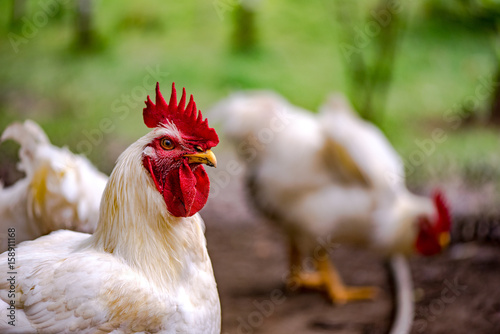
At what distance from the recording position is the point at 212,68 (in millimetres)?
6137

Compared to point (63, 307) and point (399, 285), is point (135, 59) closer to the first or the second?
point (399, 285)

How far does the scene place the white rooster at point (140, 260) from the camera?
69.6 inches

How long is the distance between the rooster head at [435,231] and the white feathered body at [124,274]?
2248 millimetres

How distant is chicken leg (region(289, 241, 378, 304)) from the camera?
13.4 ft

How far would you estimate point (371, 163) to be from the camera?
3.71m

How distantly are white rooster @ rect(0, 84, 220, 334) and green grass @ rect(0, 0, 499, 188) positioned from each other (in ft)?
11.4

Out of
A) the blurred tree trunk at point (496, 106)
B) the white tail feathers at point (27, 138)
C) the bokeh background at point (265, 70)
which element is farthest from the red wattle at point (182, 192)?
the blurred tree trunk at point (496, 106)

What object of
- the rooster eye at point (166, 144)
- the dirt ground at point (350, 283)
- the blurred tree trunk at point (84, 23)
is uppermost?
the blurred tree trunk at point (84, 23)

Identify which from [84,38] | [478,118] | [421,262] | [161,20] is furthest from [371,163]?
[84,38]

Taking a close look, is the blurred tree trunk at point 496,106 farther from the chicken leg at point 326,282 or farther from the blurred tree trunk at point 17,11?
the blurred tree trunk at point 17,11

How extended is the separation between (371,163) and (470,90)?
11.1 ft

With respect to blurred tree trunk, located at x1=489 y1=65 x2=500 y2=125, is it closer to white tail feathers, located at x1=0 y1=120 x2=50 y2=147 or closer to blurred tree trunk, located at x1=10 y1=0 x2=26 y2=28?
white tail feathers, located at x1=0 y1=120 x2=50 y2=147

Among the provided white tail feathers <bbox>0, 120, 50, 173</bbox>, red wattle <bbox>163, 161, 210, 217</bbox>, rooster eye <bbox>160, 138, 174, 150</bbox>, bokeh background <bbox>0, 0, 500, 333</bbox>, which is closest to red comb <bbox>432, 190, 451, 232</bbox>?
bokeh background <bbox>0, 0, 500, 333</bbox>

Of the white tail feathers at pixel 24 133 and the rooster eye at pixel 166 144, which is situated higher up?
the white tail feathers at pixel 24 133
